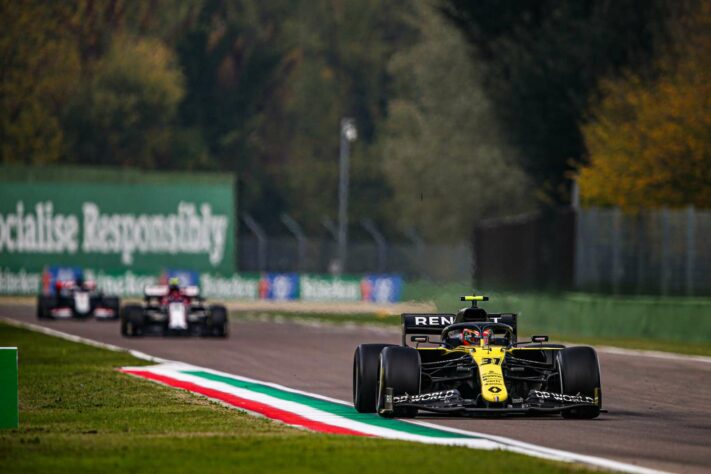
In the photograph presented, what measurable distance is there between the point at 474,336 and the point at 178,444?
12.6 ft

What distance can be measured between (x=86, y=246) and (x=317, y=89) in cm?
4172

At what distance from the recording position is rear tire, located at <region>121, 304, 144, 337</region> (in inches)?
1336

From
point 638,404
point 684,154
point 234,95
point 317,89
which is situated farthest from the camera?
point 317,89

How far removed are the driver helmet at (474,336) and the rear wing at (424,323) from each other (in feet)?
3.71

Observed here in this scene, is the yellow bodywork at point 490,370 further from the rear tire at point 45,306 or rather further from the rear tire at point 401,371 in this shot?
the rear tire at point 45,306

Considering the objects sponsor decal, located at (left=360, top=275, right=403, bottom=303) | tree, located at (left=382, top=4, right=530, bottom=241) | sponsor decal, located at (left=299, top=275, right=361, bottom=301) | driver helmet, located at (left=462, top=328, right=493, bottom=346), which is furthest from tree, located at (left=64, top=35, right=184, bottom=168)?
driver helmet, located at (left=462, top=328, right=493, bottom=346)

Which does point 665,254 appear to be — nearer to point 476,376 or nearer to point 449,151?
point 476,376

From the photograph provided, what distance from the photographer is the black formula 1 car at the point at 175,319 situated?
34031 millimetres

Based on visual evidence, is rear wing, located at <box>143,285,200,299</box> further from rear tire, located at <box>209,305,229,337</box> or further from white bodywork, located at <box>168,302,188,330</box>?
rear tire, located at <box>209,305,229,337</box>

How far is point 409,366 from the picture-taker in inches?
607

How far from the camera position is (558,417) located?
1633 centimetres

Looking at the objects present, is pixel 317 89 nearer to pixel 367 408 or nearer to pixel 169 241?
pixel 169 241

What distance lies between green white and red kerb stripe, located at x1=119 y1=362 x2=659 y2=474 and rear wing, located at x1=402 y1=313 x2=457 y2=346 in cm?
104

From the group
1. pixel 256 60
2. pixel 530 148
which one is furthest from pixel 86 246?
pixel 256 60
